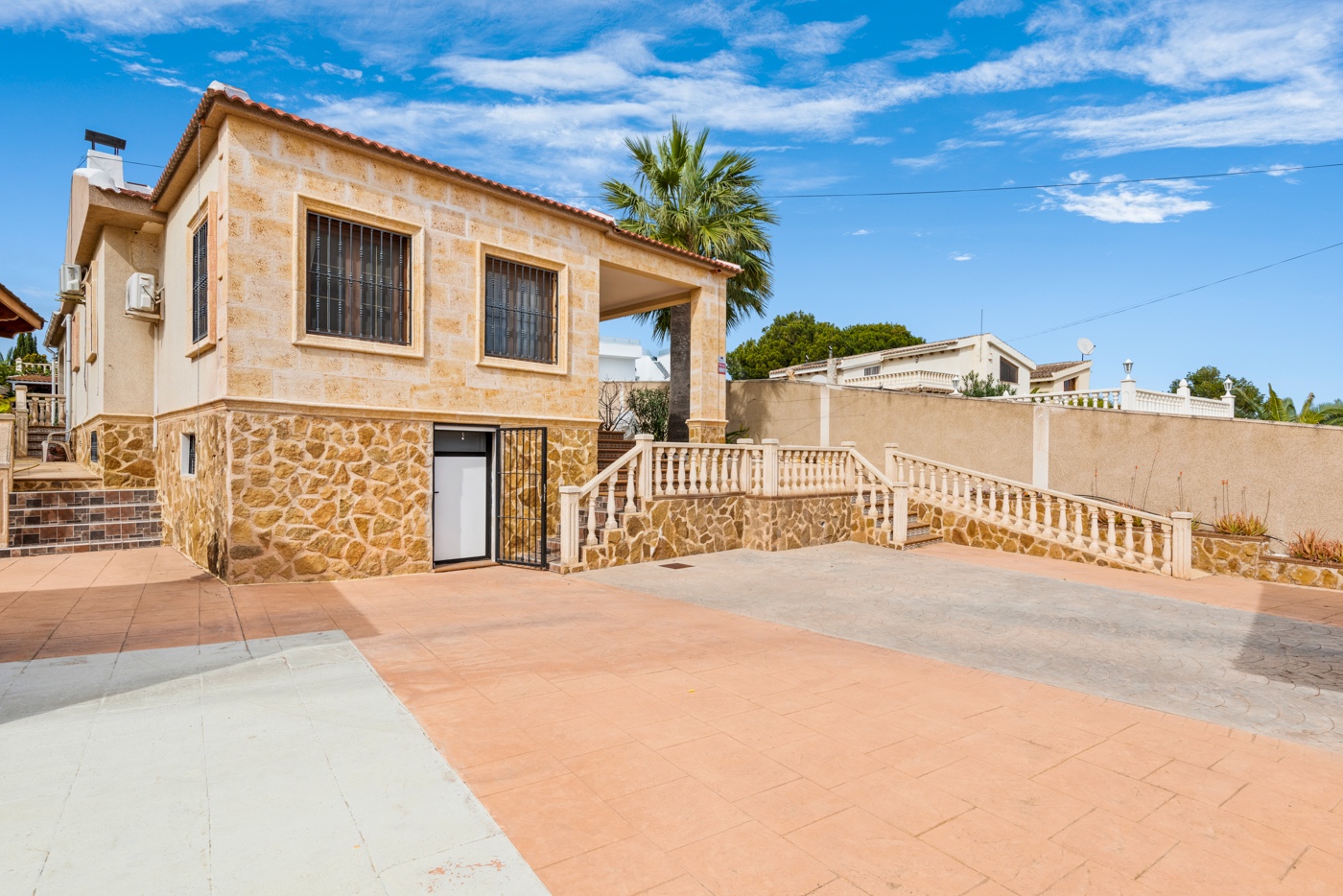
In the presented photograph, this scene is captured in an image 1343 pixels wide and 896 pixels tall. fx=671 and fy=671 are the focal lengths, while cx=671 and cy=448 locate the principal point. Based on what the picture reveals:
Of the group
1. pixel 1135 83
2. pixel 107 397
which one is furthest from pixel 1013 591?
pixel 107 397

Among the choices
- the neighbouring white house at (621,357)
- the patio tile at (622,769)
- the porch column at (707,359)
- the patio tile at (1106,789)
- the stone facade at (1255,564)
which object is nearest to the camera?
the patio tile at (1106,789)

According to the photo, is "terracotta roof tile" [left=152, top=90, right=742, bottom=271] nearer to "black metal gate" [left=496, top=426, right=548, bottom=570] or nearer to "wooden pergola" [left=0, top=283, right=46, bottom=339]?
"wooden pergola" [left=0, top=283, right=46, bottom=339]

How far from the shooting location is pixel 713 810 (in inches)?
130

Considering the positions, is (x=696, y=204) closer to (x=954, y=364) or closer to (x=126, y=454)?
(x=126, y=454)

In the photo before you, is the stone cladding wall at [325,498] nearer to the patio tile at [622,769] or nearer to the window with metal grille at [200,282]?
the window with metal grille at [200,282]

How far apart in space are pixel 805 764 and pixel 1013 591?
671cm

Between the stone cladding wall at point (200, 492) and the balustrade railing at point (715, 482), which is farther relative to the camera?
the balustrade railing at point (715, 482)

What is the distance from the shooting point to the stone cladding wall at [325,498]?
338 inches

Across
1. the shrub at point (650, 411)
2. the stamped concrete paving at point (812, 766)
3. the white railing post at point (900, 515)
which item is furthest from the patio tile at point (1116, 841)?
the shrub at point (650, 411)

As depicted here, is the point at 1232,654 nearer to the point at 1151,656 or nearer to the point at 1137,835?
the point at 1151,656

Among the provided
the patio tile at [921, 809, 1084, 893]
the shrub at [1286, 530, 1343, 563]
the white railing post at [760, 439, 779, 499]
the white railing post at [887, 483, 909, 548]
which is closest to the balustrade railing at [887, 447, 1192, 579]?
the white railing post at [887, 483, 909, 548]

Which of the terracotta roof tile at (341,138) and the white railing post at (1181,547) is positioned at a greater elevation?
the terracotta roof tile at (341,138)

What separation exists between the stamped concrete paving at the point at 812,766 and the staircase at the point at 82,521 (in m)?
5.15

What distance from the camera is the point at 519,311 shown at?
1155cm
